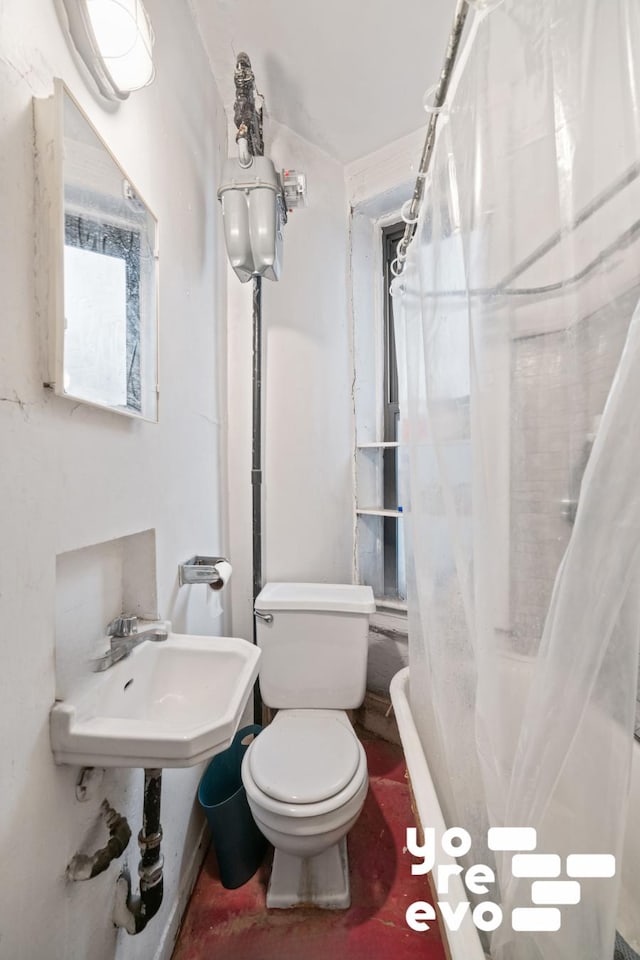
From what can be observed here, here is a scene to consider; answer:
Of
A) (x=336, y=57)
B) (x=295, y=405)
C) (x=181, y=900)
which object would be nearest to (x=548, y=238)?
(x=295, y=405)

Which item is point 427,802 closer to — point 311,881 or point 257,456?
point 311,881

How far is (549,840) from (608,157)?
912 mm

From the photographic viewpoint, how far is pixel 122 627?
799mm

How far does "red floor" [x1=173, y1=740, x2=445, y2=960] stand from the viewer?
94cm

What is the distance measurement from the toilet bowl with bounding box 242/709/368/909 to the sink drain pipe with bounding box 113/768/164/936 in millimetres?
265

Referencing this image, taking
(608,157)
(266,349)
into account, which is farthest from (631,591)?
(266,349)

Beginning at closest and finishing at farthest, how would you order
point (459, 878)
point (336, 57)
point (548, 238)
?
point (548, 238)
point (459, 878)
point (336, 57)

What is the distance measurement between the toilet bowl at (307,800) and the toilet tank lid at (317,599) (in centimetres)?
36

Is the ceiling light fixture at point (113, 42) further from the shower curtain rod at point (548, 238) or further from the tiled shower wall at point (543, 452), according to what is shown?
the tiled shower wall at point (543, 452)

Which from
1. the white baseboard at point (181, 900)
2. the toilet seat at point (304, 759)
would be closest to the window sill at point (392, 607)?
the toilet seat at point (304, 759)

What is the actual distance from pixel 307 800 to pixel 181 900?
0.49 metres

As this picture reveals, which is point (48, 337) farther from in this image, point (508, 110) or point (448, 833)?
point (448, 833)

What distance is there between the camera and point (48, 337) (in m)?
0.57

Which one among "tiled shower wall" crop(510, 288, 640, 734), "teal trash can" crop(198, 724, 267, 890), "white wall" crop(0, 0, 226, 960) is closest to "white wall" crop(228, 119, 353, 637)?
"white wall" crop(0, 0, 226, 960)
